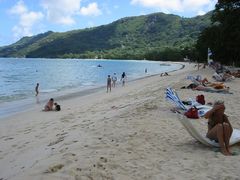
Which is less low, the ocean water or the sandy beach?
the sandy beach

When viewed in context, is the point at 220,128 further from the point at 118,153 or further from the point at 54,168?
the point at 54,168

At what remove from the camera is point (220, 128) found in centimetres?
874

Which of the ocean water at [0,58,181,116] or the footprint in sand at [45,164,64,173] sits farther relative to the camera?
the ocean water at [0,58,181,116]

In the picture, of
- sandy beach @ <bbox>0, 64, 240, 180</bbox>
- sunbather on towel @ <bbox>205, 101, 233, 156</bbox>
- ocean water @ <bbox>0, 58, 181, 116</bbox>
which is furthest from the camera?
ocean water @ <bbox>0, 58, 181, 116</bbox>

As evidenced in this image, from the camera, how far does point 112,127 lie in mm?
11812

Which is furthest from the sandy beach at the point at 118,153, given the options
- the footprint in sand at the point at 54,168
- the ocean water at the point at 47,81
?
the ocean water at the point at 47,81

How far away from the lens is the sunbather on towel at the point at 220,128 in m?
8.76

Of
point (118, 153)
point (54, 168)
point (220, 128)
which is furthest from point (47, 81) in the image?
point (54, 168)

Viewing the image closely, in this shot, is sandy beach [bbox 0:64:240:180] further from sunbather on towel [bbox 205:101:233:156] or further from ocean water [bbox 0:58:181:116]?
ocean water [bbox 0:58:181:116]

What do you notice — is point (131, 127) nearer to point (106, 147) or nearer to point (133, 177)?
point (106, 147)

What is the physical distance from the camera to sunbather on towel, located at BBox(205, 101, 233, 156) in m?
8.76

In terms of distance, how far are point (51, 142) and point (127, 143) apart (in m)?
2.50

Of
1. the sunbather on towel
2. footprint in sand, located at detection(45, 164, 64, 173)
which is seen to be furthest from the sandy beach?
the sunbather on towel

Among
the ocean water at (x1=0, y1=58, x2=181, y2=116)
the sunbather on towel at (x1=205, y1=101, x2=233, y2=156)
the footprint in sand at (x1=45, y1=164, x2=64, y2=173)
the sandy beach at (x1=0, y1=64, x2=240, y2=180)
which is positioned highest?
the sunbather on towel at (x1=205, y1=101, x2=233, y2=156)
